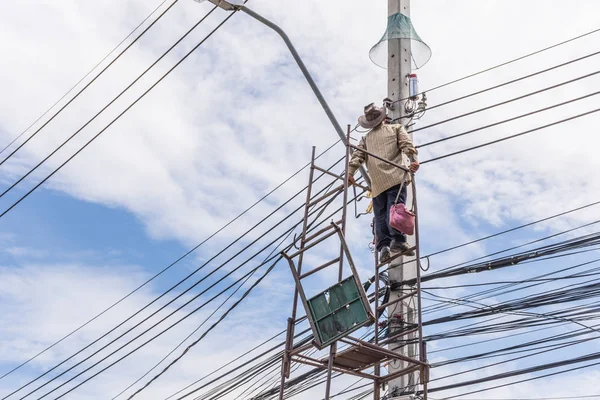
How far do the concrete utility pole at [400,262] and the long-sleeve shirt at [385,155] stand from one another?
0.85 metres

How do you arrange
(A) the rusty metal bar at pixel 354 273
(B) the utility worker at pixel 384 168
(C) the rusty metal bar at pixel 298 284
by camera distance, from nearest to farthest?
(A) the rusty metal bar at pixel 354 273
(C) the rusty metal bar at pixel 298 284
(B) the utility worker at pixel 384 168

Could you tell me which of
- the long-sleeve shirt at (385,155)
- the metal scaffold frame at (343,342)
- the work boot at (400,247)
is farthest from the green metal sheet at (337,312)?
the long-sleeve shirt at (385,155)

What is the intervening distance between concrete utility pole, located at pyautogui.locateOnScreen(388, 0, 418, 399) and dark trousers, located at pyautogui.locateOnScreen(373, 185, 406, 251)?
399 millimetres

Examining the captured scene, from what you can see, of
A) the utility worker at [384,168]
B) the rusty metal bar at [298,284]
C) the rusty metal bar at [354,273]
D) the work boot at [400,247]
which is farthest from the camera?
the utility worker at [384,168]

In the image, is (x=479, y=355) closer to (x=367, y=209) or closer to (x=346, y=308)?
(x=367, y=209)

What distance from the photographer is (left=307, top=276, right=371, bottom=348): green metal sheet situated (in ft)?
18.5

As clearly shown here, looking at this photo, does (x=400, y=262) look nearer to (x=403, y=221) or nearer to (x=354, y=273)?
(x=403, y=221)

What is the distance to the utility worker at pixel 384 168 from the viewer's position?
283 inches

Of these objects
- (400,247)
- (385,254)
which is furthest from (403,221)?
(385,254)

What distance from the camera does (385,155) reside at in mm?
7453

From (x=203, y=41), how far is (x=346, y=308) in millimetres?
4020

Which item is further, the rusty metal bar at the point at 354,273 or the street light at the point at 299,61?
the street light at the point at 299,61

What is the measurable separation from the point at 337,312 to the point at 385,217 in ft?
5.70

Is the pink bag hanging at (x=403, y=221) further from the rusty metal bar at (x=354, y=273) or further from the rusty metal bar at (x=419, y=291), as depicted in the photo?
the rusty metal bar at (x=354, y=273)
